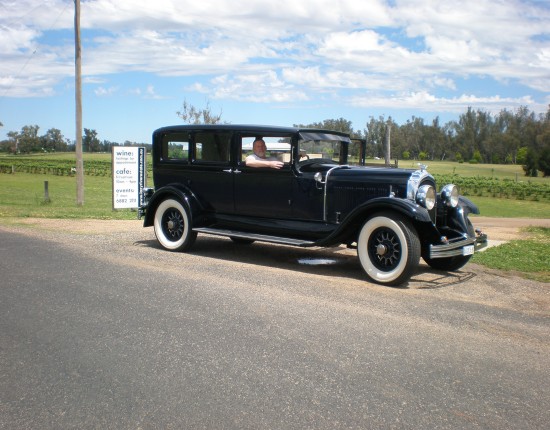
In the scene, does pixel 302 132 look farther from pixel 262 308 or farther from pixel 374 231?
pixel 262 308

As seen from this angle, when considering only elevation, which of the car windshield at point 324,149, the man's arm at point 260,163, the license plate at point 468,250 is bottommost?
the license plate at point 468,250

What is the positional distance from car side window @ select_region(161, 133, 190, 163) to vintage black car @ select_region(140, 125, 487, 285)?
16 millimetres

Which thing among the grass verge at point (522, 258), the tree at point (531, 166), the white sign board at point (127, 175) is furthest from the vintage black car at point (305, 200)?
the tree at point (531, 166)

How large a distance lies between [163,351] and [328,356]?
4.23 ft

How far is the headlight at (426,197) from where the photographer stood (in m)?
7.79

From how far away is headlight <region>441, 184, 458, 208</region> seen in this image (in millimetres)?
8242

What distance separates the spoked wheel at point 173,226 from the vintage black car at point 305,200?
0.02 metres

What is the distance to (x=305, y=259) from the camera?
9.37 meters

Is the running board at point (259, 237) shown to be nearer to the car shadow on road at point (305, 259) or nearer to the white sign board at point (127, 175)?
the car shadow on road at point (305, 259)

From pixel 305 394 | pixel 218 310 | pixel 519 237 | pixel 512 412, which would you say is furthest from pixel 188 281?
pixel 519 237

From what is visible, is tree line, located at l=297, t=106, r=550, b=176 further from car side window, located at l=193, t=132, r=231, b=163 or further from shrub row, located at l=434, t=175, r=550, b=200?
car side window, located at l=193, t=132, r=231, b=163

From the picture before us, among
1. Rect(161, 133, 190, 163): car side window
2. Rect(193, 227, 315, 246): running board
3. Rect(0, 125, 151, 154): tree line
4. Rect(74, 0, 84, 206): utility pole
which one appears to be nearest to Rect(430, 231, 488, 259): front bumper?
Rect(193, 227, 315, 246): running board

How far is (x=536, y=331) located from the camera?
565 cm

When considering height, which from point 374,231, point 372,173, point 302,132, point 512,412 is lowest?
point 512,412
